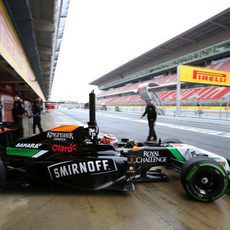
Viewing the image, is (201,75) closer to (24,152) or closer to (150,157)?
(150,157)

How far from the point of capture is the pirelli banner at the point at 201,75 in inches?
798

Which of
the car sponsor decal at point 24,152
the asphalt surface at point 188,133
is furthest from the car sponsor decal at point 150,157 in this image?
the asphalt surface at point 188,133

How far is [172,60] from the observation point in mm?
43625

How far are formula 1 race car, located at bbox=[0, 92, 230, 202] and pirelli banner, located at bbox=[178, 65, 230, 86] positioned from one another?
724 inches

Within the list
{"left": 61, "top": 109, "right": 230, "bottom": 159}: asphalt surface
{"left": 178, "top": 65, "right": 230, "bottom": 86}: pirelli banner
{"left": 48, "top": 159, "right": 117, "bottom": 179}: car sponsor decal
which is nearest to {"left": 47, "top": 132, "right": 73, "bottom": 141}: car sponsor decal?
{"left": 48, "top": 159, "right": 117, "bottom": 179}: car sponsor decal

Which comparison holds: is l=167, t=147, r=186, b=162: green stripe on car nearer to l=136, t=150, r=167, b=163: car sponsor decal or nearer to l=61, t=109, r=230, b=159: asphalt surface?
l=136, t=150, r=167, b=163: car sponsor decal

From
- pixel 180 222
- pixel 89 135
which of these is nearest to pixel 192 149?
pixel 180 222

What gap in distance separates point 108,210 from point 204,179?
1.33 metres

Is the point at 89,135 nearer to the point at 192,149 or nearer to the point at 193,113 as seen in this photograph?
Result: the point at 192,149

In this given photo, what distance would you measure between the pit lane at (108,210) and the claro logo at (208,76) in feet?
65.2

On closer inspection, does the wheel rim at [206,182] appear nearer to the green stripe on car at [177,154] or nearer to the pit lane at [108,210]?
the pit lane at [108,210]

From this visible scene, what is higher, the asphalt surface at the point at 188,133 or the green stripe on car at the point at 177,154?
the green stripe on car at the point at 177,154

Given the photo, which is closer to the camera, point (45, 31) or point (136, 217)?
point (136, 217)

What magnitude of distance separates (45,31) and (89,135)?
20.3ft
